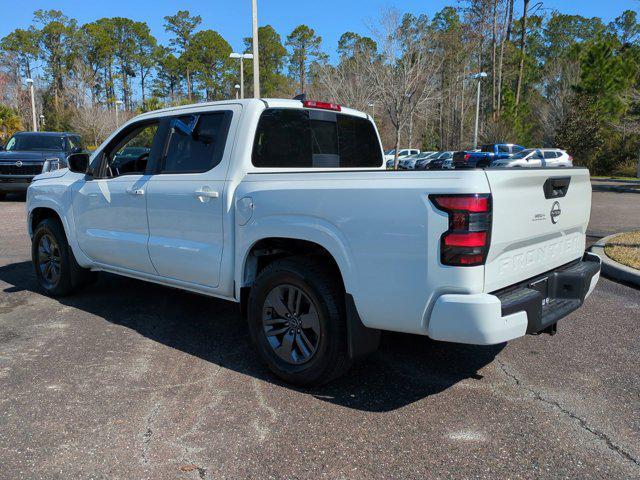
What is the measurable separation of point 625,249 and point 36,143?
15.5 meters

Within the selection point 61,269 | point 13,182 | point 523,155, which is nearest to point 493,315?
point 61,269

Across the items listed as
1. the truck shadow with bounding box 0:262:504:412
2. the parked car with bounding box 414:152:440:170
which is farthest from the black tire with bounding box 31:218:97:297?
the parked car with bounding box 414:152:440:170

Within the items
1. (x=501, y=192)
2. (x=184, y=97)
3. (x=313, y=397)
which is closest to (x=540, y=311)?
(x=501, y=192)

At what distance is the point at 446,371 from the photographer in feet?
12.8

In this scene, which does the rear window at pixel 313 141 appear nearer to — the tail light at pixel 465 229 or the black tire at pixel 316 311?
the black tire at pixel 316 311

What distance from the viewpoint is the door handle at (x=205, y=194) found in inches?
153

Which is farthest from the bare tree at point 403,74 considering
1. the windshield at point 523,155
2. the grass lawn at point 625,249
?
the grass lawn at point 625,249

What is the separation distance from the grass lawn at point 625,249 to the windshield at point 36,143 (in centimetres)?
1454

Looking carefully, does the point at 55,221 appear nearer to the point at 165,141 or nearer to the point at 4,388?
the point at 165,141

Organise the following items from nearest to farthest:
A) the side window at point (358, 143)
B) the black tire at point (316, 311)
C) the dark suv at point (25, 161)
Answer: the black tire at point (316, 311), the side window at point (358, 143), the dark suv at point (25, 161)

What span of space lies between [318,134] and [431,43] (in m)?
26.7

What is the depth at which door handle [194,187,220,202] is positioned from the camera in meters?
A: 3.89

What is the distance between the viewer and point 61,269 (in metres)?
5.60

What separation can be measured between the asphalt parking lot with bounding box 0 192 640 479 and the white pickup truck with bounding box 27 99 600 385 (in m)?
0.40
